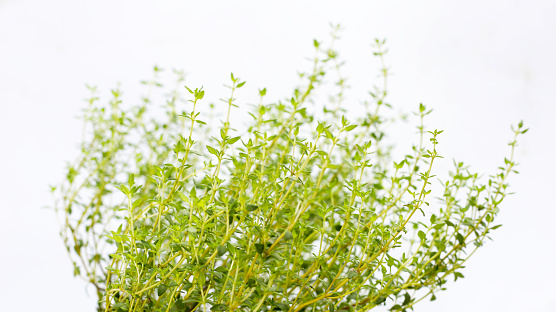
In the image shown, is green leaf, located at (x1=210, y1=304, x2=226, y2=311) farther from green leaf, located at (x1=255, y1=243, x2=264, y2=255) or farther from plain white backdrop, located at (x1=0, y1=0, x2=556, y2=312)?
plain white backdrop, located at (x1=0, y1=0, x2=556, y2=312)

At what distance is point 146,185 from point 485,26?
1615mm

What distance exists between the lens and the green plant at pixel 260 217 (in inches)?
30.1

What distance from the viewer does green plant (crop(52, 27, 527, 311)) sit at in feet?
2.51

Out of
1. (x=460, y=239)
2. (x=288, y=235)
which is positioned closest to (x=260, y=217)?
(x=288, y=235)

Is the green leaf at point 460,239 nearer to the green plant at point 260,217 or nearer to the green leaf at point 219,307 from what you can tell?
the green plant at point 260,217

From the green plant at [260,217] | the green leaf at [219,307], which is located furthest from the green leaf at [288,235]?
the green leaf at [219,307]

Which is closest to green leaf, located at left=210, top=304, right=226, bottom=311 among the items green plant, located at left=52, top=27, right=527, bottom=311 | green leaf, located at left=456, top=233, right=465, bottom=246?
green plant, located at left=52, top=27, right=527, bottom=311

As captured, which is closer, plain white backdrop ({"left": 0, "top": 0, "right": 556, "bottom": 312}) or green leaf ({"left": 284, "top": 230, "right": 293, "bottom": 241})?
green leaf ({"left": 284, "top": 230, "right": 293, "bottom": 241})

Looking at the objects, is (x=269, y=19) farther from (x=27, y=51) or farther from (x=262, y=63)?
(x=27, y=51)

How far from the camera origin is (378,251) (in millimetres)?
869

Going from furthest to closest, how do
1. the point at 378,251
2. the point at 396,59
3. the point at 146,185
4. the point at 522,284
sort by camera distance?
the point at 396,59 → the point at 522,284 → the point at 146,185 → the point at 378,251

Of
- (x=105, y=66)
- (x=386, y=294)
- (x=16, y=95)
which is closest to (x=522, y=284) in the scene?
(x=386, y=294)

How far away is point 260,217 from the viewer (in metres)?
0.82

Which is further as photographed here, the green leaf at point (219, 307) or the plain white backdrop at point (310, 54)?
the plain white backdrop at point (310, 54)
